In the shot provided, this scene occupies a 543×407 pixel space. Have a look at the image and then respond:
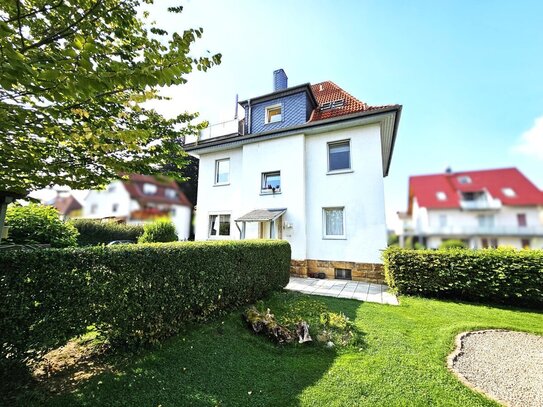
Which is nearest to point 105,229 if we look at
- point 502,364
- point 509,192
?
point 502,364

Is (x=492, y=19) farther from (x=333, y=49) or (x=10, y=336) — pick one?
(x=10, y=336)

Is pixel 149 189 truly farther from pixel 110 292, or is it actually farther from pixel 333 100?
pixel 333 100

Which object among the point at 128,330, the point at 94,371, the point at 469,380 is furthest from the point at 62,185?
the point at 469,380

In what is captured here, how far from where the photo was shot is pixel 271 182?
15.0m

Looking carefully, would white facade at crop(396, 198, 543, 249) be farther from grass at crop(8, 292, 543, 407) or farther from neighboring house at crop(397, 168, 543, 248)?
grass at crop(8, 292, 543, 407)

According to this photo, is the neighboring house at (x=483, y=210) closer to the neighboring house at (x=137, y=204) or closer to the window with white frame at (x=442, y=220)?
the window with white frame at (x=442, y=220)

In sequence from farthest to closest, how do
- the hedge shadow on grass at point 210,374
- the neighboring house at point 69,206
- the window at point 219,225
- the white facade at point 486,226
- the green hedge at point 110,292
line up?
1. the window at point 219,225
2. the white facade at point 486,226
3. the hedge shadow on grass at point 210,374
4. the green hedge at point 110,292
5. the neighboring house at point 69,206

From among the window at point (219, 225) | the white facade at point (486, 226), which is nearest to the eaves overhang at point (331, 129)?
the window at point (219, 225)

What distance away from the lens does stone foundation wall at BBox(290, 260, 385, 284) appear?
11.7m

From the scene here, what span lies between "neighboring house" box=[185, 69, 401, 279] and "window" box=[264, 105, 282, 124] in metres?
0.06

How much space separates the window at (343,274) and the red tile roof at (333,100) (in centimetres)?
843

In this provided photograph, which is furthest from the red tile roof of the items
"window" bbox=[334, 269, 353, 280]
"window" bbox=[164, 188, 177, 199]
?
Answer: "window" bbox=[164, 188, 177, 199]

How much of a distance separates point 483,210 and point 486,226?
0.97 m

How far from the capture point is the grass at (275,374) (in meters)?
3.28
